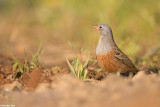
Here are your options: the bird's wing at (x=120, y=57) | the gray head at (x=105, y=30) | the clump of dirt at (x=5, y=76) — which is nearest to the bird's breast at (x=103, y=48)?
the bird's wing at (x=120, y=57)

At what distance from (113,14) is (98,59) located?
16.7 ft

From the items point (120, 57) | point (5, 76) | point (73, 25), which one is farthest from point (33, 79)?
point (73, 25)

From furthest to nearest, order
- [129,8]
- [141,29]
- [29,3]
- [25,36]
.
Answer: [29,3] < [25,36] < [129,8] < [141,29]

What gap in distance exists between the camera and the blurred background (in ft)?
30.4

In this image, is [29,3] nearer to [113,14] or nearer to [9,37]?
[9,37]

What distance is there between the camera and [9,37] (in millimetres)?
11938

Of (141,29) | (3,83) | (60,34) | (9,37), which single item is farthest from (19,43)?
(3,83)

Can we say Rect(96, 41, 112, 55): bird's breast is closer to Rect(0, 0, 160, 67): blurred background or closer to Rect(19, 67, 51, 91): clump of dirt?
Rect(19, 67, 51, 91): clump of dirt

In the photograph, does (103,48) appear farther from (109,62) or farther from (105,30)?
(105,30)

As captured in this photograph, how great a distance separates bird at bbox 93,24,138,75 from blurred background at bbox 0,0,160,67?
4.25 feet

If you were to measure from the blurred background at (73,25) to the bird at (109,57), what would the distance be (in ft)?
4.25

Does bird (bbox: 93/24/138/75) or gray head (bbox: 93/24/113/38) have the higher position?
gray head (bbox: 93/24/113/38)

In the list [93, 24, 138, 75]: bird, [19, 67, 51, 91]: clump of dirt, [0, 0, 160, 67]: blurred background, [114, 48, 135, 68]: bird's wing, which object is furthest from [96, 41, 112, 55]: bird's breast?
[0, 0, 160, 67]: blurred background

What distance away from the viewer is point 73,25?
12.2 m
